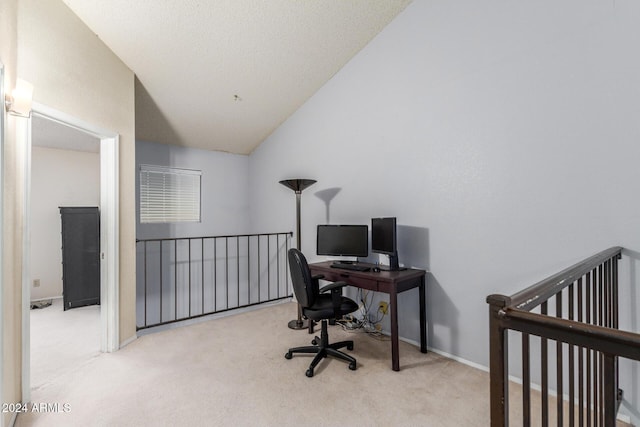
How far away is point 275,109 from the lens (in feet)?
13.3

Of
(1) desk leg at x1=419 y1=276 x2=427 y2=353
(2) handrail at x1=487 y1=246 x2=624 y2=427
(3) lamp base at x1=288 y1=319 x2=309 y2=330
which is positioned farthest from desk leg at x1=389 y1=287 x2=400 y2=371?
(2) handrail at x1=487 y1=246 x2=624 y2=427

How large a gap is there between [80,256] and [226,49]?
11.3 feet

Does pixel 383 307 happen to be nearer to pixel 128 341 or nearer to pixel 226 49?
pixel 128 341

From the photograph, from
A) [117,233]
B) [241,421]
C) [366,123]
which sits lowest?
[241,421]

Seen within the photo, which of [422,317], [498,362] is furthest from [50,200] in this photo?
[498,362]

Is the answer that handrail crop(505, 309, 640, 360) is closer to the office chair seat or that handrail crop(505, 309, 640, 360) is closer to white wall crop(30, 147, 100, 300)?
the office chair seat

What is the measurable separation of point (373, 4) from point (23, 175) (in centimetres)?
306

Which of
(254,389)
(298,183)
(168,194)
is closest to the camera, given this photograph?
(254,389)

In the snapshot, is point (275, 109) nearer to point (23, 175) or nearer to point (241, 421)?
point (23, 175)

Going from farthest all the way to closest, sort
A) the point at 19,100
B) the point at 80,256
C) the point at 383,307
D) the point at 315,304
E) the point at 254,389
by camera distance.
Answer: the point at 80,256, the point at 383,307, the point at 315,304, the point at 254,389, the point at 19,100

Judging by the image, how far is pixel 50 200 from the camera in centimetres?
462

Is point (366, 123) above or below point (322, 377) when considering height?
above

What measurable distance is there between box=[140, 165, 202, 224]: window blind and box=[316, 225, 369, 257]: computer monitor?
8.05 feet

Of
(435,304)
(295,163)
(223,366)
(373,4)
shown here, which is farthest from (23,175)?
(435,304)
